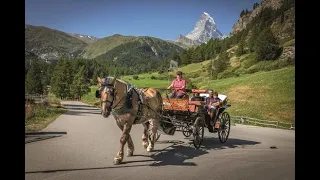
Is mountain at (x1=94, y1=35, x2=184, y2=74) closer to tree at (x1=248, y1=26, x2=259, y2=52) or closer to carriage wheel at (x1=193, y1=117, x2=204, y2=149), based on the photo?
tree at (x1=248, y1=26, x2=259, y2=52)

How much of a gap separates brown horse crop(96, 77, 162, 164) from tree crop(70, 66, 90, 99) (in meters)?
0.21

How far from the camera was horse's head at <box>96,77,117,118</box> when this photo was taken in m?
4.57

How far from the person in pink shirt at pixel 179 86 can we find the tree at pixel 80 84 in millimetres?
1713

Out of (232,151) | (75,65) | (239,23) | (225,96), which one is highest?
(239,23)


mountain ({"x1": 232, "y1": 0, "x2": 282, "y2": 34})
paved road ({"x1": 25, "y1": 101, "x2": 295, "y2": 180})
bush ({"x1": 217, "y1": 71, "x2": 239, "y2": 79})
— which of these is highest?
mountain ({"x1": 232, "y1": 0, "x2": 282, "y2": 34})

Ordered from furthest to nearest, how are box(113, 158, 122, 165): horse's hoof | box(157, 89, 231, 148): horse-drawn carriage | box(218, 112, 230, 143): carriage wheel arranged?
box(218, 112, 230, 143): carriage wheel → box(157, 89, 231, 148): horse-drawn carriage → box(113, 158, 122, 165): horse's hoof

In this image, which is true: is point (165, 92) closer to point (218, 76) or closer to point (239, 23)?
point (218, 76)

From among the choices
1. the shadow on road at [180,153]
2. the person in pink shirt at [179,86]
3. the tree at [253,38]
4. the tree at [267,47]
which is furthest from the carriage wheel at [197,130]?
the tree at [253,38]

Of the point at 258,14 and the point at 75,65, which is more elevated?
the point at 258,14

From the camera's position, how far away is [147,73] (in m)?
5.29

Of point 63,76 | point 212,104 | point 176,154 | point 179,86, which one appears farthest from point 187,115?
point 63,76

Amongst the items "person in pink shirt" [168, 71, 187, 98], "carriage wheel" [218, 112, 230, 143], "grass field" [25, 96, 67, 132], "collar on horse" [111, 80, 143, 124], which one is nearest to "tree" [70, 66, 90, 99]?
"collar on horse" [111, 80, 143, 124]
